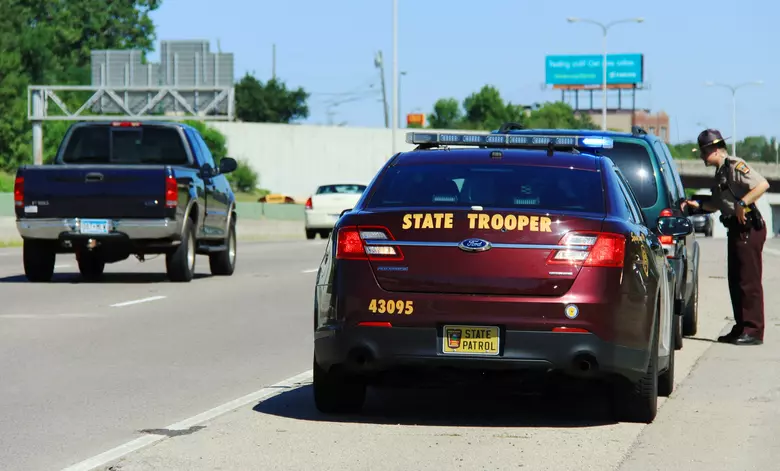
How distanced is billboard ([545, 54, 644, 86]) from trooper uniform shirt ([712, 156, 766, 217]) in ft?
568

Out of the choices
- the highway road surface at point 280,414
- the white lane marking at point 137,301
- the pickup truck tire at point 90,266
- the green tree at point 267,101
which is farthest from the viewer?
the green tree at point 267,101

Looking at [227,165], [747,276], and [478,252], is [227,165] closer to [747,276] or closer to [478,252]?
[747,276]

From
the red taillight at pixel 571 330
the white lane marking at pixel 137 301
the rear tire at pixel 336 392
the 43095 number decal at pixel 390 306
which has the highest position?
the 43095 number decal at pixel 390 306

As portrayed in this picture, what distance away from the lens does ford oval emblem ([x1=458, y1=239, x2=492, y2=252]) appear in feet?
27.6

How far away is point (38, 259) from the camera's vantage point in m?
21.0

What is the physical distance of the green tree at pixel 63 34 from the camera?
114500mm

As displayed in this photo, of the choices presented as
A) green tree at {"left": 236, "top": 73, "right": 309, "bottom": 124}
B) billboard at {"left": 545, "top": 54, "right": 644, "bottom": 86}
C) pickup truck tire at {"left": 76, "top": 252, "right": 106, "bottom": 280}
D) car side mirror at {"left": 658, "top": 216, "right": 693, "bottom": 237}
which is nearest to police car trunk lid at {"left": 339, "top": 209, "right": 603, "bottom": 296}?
car side mirror at {"left": 658, "top": 216, "right": 693, "bottom": 237}

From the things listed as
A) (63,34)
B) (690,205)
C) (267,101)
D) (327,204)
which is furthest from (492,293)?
(267,101)

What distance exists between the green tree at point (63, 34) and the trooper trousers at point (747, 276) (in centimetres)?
9219

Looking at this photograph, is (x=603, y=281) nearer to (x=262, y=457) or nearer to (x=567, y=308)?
(x=567, y=308)

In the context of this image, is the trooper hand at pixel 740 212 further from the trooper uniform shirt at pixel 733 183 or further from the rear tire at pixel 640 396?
the rear tire at pixel 640 396

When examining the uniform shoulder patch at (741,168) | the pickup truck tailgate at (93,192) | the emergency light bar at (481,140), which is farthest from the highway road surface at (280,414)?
the pickup truck tailgate at (93,192)

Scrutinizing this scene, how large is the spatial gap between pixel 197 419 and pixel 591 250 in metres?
2.37

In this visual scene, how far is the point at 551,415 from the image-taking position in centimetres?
936
